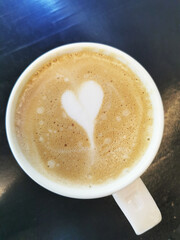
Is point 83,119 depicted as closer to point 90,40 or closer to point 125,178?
point 125,178

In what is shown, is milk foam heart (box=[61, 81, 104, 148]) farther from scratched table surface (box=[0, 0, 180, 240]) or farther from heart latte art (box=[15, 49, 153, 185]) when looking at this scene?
scratched table surface (box=[0, 0, 180, 240])

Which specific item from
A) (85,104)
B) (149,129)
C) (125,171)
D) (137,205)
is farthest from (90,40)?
(137,205)

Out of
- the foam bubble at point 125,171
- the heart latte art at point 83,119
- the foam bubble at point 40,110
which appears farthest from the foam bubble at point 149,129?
the foam bubble at point 40,110

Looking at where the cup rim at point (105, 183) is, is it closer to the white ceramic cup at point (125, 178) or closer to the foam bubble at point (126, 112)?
the white ceramic cup at point (125, 178)

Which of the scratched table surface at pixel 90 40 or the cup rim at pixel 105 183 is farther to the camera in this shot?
the scratched table surface at pixel 90 40

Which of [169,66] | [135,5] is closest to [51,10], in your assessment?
[135,5]

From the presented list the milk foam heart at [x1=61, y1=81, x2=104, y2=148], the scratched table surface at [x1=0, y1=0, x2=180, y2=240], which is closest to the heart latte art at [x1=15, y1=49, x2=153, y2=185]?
the milk foam heart at [x1=61, y1=81, x2=104, y2=148]

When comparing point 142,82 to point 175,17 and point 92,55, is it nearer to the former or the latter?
point 92,55
